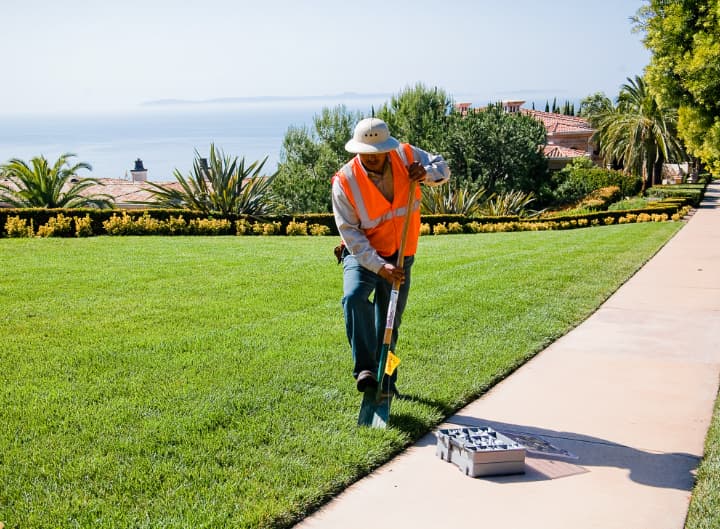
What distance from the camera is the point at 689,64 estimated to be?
10391 mm

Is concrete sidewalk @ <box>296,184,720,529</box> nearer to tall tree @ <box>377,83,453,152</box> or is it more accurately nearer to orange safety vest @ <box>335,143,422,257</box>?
orange safety vest @ <box>335,143,422,257</box>

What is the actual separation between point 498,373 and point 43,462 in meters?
3.28

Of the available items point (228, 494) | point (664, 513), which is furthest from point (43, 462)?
point (664, 513)

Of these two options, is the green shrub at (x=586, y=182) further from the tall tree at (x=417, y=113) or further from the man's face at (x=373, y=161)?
the man's face at (x=373, y=161)


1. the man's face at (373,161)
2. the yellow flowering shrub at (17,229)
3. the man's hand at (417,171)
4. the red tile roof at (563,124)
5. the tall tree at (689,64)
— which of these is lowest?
the yellow flowering shrub at (17,229)

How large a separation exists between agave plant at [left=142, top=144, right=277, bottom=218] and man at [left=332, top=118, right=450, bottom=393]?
14008mm

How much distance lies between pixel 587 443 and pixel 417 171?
6.29 ft

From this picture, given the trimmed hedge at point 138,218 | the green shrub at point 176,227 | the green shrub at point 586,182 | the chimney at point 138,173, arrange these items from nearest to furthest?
1. the trimmed hedge at point 138,218
2. the green shrub at point 176,227
3. the green shrub at point 586,182
4. the chimney at point 138,173

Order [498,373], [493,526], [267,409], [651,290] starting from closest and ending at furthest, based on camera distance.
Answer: [493,526] < [267,409] < [498,373] < [651,290]

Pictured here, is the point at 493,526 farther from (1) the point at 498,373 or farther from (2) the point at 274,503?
(1) the point at 498,373

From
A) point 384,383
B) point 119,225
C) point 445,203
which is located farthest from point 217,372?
point 445,203

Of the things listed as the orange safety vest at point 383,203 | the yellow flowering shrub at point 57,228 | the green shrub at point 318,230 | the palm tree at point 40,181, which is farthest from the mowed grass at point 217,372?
the palm tree at point 40,181

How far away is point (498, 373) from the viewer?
6.14m

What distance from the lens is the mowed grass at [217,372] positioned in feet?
13.1
